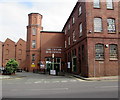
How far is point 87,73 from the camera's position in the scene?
21.2m

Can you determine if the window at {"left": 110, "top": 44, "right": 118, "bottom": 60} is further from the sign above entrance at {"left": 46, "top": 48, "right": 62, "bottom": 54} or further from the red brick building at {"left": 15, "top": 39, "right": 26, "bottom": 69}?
the red brick building at {"left": 15, "top": 39, "right": 26, "bottom": 69}

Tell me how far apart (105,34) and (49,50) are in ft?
70.3

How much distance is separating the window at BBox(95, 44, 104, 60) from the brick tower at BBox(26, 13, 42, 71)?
22950mm

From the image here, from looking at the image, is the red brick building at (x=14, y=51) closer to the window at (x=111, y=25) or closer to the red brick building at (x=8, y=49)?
the red brick building at (x=8, y=49)

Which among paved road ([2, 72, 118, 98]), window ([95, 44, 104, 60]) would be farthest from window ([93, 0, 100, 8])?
Result: paved road ([2, 72, 118, 98])

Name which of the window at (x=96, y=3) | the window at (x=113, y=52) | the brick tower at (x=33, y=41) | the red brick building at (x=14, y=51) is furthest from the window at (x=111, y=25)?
the red brick building at (x=14, y=51)

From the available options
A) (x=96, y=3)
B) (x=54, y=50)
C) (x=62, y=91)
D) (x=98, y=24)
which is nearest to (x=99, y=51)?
(x=98, y=24)

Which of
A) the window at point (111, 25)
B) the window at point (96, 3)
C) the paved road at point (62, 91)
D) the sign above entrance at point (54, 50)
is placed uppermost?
the window at point (96, 3)

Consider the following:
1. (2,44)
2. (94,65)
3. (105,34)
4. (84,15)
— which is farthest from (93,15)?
(2,44)

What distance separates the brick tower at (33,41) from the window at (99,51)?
2295 cm

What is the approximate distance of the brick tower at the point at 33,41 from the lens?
42.0 m

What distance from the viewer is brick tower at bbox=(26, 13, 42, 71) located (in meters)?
42.0

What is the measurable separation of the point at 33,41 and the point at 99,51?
24.8 metres

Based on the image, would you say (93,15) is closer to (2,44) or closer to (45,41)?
(45,41)
